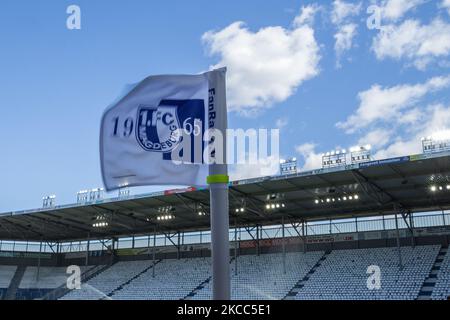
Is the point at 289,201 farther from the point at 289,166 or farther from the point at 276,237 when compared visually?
the point at 276,237

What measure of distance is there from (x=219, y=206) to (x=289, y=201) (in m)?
34.7

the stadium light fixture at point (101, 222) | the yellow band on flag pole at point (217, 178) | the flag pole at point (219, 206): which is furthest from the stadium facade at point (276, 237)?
the yellow band on flag pole at point (217, 178)

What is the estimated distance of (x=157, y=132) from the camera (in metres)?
5.66

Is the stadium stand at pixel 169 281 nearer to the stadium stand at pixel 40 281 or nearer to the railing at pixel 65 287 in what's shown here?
the railing at pixel 65 287

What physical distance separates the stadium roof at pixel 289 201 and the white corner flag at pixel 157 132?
2569 centimetres

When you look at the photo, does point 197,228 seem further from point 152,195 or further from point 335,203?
point 335,203

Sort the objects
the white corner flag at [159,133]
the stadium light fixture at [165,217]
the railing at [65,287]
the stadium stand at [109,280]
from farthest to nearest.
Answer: the railing at [65,287]
the stadium stand at [109,280]
the stadium light fixture at [165,217]
the white corner flag at [159,133]

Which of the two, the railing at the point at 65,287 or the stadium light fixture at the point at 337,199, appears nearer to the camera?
the stadium light fixture at the point at 337,199

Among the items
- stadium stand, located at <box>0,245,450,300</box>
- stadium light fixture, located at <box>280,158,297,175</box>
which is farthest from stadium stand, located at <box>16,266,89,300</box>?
stadium light fixture, located at <box>280,158,297,175</box>

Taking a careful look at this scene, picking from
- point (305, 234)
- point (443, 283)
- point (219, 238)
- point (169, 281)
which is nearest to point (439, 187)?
point (443, 283)

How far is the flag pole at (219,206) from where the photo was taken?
4668 mm

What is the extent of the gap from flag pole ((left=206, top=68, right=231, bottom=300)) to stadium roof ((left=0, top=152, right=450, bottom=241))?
1016 inches
